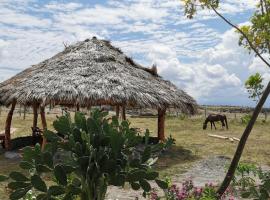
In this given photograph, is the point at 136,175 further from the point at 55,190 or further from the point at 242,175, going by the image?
the point at 242,175

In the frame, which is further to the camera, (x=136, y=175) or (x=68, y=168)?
(x=136, y=175)

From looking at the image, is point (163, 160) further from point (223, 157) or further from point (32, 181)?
point (32, 181)

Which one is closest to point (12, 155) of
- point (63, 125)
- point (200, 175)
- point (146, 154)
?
point (200, 175)

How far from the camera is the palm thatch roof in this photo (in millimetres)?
14273

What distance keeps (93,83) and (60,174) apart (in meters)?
10.2

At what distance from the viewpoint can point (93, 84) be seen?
14.7 m

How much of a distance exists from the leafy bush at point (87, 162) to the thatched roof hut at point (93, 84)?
9.15 m

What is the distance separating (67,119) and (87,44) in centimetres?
1279

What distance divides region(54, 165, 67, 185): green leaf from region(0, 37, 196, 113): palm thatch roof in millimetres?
9458

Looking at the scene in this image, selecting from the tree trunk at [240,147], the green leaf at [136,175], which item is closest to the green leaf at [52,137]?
the green leaf at [136,175]

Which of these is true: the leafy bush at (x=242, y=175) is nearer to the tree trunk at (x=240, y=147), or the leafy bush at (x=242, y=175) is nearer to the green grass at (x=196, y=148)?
the tree trunk at (x=240, y=147)

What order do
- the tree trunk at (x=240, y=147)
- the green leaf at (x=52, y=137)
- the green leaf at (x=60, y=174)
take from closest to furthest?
the green leaf at (x=60, y=174) → the green leaf at (x=52, y=137) → the tree trunk at (x=240, y=147)

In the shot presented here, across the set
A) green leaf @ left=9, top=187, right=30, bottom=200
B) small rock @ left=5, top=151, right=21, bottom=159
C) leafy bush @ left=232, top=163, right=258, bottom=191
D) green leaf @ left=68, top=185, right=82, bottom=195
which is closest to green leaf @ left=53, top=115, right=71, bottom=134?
green leaf @ left=68, top=185, right=82, bottom=195

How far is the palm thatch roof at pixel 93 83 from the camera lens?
14273 millimetres
